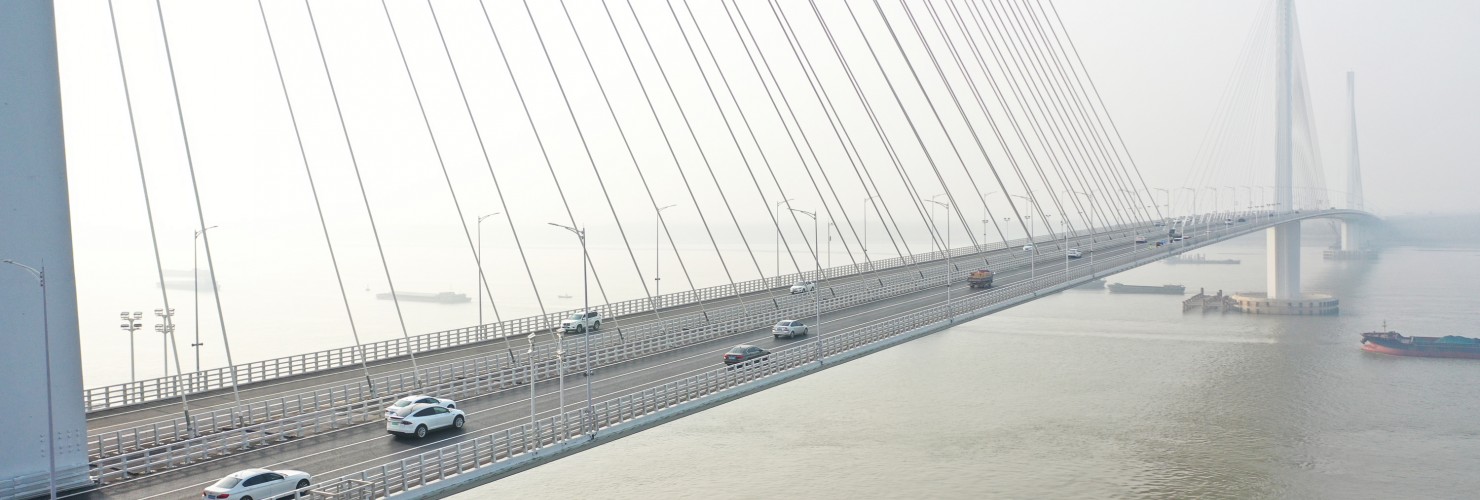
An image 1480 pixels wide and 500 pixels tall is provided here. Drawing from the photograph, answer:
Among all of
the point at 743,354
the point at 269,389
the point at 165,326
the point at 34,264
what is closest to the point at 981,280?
the point at 743,354

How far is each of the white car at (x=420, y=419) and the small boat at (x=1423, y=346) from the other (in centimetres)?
7230

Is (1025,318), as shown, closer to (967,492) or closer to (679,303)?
(679,303)

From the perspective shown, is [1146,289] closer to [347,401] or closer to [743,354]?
[743,354]

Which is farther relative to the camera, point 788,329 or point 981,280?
point 981,280

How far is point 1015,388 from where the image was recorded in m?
59.8

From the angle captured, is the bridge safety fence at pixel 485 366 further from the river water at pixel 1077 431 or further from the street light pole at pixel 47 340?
the river water at pixel 1077 431

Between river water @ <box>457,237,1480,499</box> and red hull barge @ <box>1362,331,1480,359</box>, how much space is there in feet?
3.44

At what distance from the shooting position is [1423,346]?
75.1 m

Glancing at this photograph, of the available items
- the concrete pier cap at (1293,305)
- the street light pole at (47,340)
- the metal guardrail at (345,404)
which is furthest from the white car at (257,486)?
the concrete pier cap at (1293,305)

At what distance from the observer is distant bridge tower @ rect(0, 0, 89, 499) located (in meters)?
21.3

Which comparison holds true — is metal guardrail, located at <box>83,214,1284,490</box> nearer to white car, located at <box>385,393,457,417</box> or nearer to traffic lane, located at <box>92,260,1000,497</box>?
traffic lane, located at <box>92,260,1000,497</box>

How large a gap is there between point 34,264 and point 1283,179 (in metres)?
131

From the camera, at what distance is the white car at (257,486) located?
19.6 metres

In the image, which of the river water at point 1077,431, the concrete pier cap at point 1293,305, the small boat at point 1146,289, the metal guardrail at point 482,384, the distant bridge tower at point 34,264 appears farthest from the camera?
the small boat at point 1146,289
